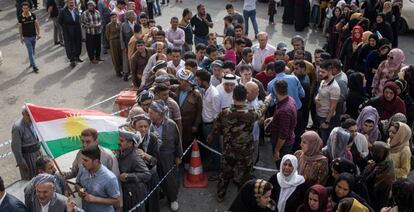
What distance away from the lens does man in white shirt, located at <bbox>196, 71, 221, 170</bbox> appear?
7258 mm

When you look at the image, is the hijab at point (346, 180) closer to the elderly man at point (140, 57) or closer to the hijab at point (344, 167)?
the hijab at point (344, 167)

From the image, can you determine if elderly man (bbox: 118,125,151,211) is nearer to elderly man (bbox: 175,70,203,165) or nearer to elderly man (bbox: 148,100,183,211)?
elderly man (bbox: 148,100,183,211)

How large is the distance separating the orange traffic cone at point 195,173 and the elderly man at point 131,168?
175 centimetres

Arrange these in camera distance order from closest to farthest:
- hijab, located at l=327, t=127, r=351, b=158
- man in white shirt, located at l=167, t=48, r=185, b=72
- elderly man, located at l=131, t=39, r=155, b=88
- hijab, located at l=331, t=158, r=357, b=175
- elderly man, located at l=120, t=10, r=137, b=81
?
hijab, located at l=331, t=158, r=357, b=175 < hijab, located at l=327, t=127, r=351, b=158 < man in white shirt, located at l=167, t=48, r=185, b=72 < elderly man, located at l=131, t=39, r=155, b=88 < elderly man, located at l=120, t=10, r=137, b=81

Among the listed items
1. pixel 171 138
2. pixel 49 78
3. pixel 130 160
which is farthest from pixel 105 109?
pixel 130 160

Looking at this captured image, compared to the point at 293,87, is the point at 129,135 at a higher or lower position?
higher

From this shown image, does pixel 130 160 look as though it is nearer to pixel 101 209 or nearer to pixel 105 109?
pixel 101 209

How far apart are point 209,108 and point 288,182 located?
84.3 inches

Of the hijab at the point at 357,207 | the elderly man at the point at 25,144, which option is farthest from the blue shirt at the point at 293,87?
the elderly man at the point at 25,144

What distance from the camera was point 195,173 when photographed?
7520 millimetres

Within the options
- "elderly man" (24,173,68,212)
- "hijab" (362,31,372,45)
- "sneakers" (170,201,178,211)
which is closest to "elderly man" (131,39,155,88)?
"sneakers" (170,201,178,211)

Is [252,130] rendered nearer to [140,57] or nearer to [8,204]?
[8,204]

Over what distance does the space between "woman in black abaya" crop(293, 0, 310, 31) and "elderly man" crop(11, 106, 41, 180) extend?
10.5 m

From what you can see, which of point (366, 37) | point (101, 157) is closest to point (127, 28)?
point (366, 37)
